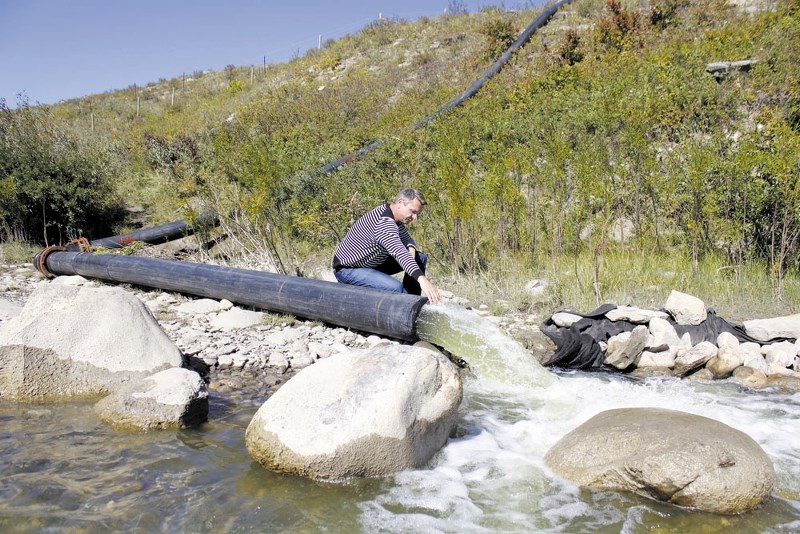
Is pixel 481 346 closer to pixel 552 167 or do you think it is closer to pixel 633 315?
pixel 633 315

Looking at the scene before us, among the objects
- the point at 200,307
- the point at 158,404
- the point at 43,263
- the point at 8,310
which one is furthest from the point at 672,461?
the point at 43,263

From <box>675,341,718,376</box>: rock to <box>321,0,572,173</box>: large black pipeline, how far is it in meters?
7.76

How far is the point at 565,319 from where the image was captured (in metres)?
6.11

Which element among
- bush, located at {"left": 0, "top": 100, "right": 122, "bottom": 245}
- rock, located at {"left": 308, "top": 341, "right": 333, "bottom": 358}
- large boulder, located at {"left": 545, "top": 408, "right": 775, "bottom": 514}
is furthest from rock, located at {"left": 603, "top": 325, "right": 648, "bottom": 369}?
bush, located at {"left": 0, "top": 100, "right": 122, "bottom": 245}

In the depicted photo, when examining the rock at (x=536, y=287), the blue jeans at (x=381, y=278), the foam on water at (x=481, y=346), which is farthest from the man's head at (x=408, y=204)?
the rock at (x=536, y=287)

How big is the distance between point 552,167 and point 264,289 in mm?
4096

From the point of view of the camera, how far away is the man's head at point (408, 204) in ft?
18.8

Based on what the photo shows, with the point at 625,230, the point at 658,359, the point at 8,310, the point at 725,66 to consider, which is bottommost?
the point at 658,359

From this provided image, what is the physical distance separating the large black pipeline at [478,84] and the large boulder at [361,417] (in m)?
8.18

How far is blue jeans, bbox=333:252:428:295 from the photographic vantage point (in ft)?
19.6

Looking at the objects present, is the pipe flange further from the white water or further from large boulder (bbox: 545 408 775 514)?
large boulder (bbox: 545 408 775 514)

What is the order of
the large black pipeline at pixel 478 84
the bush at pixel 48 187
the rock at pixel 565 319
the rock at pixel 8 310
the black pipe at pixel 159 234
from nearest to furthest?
the rock at pixel 8 310 → the rock at pixel 565 319 → the black pipe at pixel 159 234 → the bush at pixel 48 187 → the large black pipeline at pixel 478 84

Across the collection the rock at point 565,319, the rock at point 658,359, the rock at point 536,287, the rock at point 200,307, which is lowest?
the rock at point 658,359

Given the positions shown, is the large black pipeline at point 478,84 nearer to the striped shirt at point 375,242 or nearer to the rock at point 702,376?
the striped shirt at point 375,242
